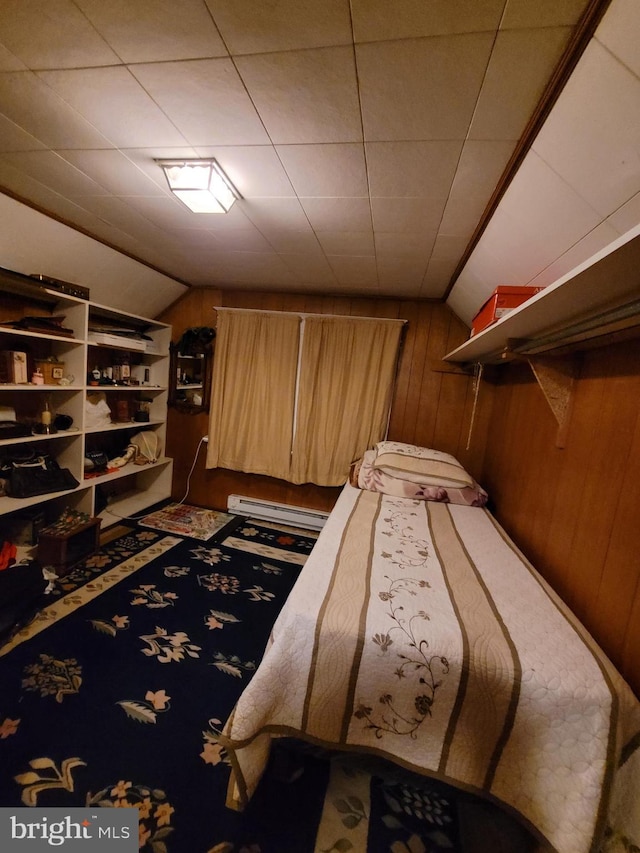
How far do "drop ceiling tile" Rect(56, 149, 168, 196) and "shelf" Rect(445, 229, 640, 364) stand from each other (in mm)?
1696

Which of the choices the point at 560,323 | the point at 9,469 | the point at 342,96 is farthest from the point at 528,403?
the point at 9,469

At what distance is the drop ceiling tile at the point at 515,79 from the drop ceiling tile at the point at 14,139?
64.6 inches

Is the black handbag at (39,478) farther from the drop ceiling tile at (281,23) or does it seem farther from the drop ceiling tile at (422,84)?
the drop ceiling tile at (422,84)

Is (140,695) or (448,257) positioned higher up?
(448,257)

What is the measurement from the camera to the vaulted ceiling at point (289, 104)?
750 mm

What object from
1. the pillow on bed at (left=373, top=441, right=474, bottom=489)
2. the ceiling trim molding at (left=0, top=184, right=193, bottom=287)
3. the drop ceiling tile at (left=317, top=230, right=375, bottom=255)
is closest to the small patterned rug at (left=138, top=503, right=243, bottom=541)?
the pillow on bed at (left=373, top=441, right=474, bottom=489)

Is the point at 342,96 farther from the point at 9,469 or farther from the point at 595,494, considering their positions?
the point at 9,469

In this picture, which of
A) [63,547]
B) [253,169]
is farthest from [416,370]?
[63,547]

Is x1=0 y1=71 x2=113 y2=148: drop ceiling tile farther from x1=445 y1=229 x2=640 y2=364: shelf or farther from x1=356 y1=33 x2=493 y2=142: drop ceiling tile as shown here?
x1=445 y1=229 x2=640 y2=364: shelf

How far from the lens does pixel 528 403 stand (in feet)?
6.52

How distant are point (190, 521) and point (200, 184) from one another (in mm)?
2574

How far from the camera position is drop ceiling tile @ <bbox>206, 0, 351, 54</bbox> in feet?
2.38

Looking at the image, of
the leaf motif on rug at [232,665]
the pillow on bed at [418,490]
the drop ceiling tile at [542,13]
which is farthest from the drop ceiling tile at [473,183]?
the leaf motif on rug at [232,665]

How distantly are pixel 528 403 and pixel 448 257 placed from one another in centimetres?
102
